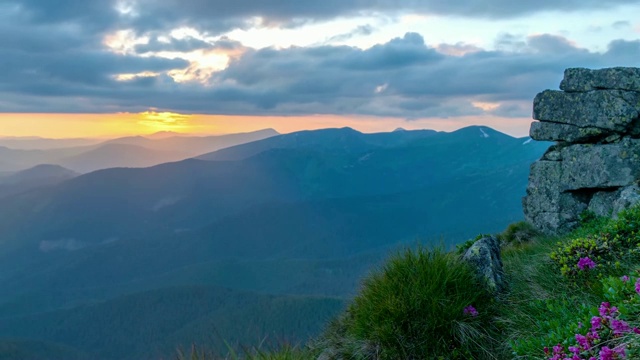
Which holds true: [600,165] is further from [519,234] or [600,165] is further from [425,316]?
[425,316]

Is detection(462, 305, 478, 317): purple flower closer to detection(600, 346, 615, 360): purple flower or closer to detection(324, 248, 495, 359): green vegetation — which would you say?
detection(324, 248, 495, 359): green vegetation

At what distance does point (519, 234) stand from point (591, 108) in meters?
5.56

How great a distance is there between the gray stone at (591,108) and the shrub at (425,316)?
12.1m

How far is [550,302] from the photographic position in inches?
361

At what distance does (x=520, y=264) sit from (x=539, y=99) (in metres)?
10.9

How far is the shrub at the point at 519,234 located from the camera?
63.1ft

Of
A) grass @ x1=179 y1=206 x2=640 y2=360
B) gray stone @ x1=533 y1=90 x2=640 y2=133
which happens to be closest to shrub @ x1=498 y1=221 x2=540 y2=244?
gray stone @ x1=533 y1=90 x2=640 y2=133

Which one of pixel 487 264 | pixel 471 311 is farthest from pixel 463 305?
pixel 487 264

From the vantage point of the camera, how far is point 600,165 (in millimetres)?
18312

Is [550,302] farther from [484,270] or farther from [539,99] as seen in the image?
[539,99]

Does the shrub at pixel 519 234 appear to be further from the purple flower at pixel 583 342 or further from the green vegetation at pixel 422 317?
the purple flower at pixel 583 342

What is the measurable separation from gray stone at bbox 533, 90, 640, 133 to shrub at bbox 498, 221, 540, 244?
4460 millimetres

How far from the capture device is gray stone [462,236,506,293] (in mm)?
10617

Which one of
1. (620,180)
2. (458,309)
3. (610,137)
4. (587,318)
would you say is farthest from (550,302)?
(610,137)
